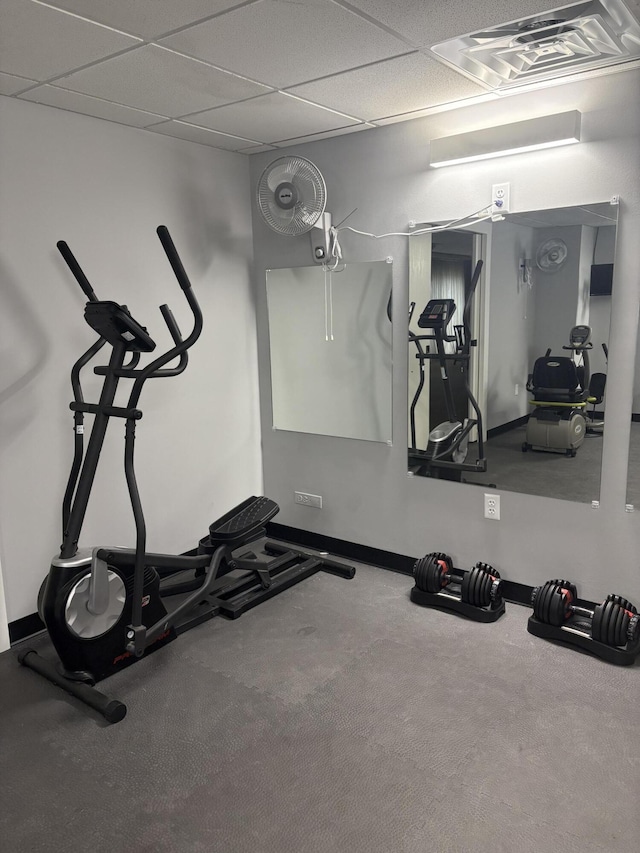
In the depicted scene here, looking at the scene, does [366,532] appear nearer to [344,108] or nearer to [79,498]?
[79,498]

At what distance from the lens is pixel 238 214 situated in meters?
4.18

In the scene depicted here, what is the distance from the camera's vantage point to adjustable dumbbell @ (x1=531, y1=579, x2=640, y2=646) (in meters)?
2.85

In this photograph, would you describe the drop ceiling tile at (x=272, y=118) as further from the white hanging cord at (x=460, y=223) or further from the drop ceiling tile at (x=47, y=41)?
the drop ceiling tile at (x=47, y=41)

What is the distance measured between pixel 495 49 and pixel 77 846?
10.4 feet

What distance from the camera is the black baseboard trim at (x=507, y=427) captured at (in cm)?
335

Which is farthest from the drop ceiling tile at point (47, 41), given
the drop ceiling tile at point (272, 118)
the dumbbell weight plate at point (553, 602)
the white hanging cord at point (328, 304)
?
the dumbbell weight plate at point (553, 602)

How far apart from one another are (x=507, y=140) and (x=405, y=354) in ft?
3.99

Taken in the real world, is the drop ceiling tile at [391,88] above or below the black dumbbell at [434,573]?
above

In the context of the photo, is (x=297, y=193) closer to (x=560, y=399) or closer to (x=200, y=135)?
(x=200, y=135)

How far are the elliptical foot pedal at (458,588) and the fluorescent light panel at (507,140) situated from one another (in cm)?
211

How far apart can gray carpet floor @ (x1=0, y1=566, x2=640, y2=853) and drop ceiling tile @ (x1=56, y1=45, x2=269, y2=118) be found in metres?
2.59

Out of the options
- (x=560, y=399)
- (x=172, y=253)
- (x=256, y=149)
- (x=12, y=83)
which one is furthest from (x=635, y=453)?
(x=12, y=83)

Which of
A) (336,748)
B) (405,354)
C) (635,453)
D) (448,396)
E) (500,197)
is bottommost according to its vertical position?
(336,748)

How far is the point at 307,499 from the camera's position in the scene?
432cm
